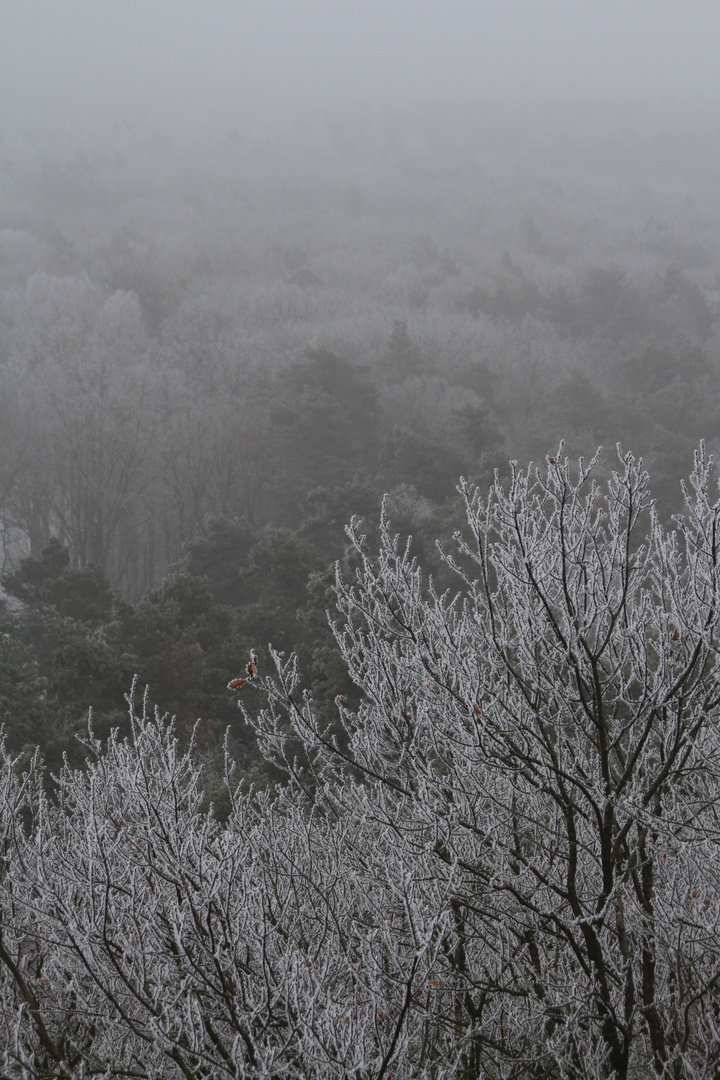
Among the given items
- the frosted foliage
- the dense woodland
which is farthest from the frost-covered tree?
the dense woodland

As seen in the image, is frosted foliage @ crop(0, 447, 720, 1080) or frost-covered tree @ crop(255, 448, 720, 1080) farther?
frost-covered tree @ crop(255, 448, 720, 1080)

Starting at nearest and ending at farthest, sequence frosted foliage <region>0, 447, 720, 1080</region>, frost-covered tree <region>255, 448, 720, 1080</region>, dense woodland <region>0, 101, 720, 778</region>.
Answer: frosted foliage <region>0, 447, 720, 1080</region> < frost-covered tree <region>255, 448, 720, 1080</region> < dense woodland <region>0, 101, 720, 778</region>

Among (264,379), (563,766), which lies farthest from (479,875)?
(264,379)

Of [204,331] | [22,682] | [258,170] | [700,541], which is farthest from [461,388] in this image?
[258,170]

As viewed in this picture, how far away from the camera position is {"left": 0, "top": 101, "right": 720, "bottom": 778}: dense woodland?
54.6 ft

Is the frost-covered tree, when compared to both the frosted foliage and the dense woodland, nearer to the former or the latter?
the frosted foliage

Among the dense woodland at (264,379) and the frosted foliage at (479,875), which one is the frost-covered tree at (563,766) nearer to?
the frosted foliage at (479,875)

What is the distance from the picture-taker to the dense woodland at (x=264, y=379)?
16.6 meters

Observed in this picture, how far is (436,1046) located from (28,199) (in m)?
72.3

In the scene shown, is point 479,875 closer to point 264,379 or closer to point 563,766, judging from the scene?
point 563,766

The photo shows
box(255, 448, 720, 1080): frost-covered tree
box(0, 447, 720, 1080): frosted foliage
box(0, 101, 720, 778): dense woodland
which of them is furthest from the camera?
box(0, 101, 720, 778): dense woodland

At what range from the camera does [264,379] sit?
38188 millimetres

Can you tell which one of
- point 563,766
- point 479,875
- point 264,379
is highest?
point 264,379

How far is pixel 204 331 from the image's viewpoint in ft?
147
